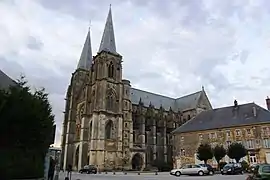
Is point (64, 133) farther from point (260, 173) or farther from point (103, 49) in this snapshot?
point (260, 173)

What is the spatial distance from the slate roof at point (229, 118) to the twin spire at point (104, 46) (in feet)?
80.2

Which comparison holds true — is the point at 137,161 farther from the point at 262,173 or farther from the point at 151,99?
the point at 262,173

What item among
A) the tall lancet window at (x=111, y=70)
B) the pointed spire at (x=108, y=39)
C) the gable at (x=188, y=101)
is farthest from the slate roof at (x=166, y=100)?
the pointed spire at (x=108, y=39)

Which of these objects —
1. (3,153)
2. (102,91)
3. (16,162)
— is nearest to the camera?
(3,153)

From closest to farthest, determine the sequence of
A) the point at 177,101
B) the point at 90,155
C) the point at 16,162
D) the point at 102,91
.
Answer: the point at 16,162
the point at 90,155
the point at 102,91
the point at 177,101

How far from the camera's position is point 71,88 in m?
69.6

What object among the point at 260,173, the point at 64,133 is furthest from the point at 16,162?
the point at 64,133

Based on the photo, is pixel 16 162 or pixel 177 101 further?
pixel 177 101

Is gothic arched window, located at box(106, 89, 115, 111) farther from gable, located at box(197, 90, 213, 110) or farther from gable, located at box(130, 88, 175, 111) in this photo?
gable, located at box(197, 90, 213, 110)

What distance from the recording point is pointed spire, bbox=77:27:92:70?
70938 millimetres

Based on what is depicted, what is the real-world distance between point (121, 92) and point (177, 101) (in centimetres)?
2780

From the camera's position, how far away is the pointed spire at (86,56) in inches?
2793

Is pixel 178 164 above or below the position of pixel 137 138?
below

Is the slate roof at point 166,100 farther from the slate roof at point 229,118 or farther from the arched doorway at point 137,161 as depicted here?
the slate roof at point 229,118
